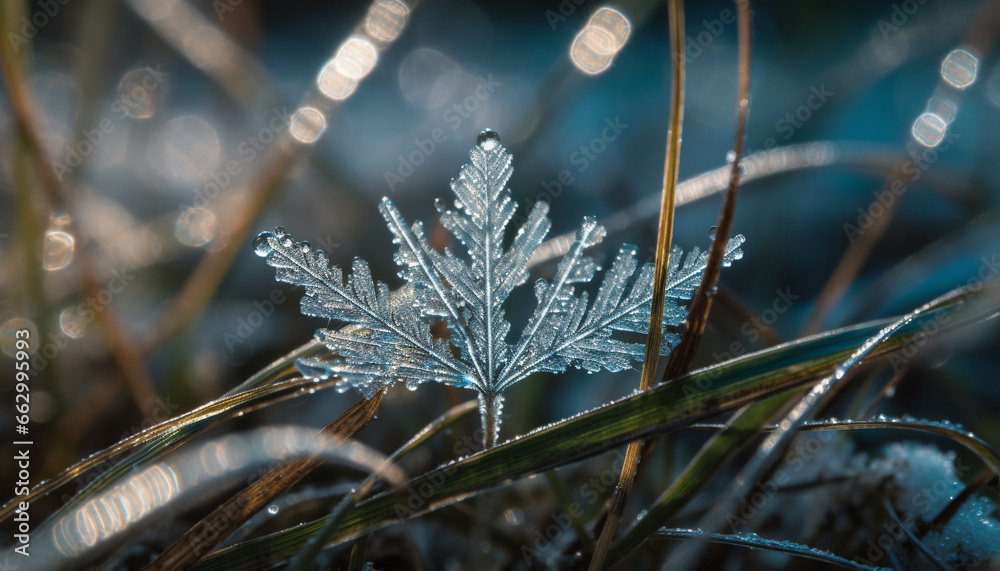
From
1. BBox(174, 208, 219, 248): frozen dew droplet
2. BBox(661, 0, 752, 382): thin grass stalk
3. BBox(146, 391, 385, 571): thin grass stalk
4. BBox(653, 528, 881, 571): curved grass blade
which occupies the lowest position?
BBox(653, 528, 881, 571): curved grass blade

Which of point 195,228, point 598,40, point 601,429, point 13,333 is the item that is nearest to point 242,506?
point 601,429

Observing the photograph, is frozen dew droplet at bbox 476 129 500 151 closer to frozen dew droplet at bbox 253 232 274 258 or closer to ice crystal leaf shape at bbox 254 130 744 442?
ice crystal leaf shape at bbox 254 130 744 442

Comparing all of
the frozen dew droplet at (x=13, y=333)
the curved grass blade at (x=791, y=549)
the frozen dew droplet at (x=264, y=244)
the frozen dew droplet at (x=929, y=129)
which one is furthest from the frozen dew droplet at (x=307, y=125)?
the frozen dew droplet at (x=929, y=129)

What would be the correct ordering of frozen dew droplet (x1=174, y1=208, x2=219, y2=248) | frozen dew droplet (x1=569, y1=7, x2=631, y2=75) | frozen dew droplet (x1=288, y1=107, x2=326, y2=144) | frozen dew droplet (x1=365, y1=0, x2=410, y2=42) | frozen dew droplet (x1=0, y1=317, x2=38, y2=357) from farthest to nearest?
frozen dew droplet (x1=569, y1=7, x2=631, y2=75), frozen dew droplet (x1=174, y1=208, x2=219, y2=248), frozen dew droplet (x1=365, y1=0, x2=410, y2=42), frozen dew droplet (x1=288, y1=107, x2=326, y2=144), frozen dew droplet (x1=0, y1=317, x2=38, y2=357)

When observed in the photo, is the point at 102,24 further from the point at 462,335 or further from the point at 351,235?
the point at 462,335

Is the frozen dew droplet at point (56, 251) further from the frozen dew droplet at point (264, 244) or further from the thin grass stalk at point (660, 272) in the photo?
the thin grass stalk at point (660, 272)

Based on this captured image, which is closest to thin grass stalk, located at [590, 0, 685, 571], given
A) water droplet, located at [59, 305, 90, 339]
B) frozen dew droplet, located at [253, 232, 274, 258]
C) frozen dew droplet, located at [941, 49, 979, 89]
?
frozen dew droplet, located at [253, 232, 274, 258]
